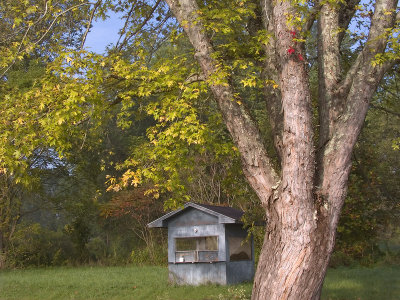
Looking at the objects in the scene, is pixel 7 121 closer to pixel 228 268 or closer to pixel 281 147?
pixel 281 147

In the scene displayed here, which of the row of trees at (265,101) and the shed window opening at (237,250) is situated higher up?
the row of trees at (265,101)

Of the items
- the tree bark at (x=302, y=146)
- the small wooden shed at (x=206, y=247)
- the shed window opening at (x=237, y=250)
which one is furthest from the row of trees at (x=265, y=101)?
the shed window opening at (x=237, y=250)

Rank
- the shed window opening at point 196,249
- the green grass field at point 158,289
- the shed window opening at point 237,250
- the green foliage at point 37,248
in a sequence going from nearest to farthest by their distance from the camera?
the green grass field at point 158,289, the shed window opening at point 196,249, the shed window opening at point 237,250, the green foliage at point 37,248

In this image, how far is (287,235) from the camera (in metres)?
5.94

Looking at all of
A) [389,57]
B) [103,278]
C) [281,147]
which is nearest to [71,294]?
[103,278]

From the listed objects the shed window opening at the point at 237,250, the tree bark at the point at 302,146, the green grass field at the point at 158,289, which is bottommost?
the green grass field at the point at 158,289

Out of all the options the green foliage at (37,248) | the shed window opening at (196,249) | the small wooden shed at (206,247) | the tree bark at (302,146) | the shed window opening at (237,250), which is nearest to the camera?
the tree bark at (302,146)

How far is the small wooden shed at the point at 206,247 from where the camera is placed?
55.5 feet

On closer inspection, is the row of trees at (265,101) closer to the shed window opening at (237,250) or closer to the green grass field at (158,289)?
the green grass field at (158,289)

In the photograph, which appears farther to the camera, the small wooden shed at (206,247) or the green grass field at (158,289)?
the small wooden shed at (206,247)

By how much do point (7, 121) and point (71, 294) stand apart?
9051mm

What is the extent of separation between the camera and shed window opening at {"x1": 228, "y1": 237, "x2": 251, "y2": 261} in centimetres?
1731

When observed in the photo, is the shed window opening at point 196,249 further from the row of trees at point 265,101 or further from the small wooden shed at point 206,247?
the row of trees at point 265,101

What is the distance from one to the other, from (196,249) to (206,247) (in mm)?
374
